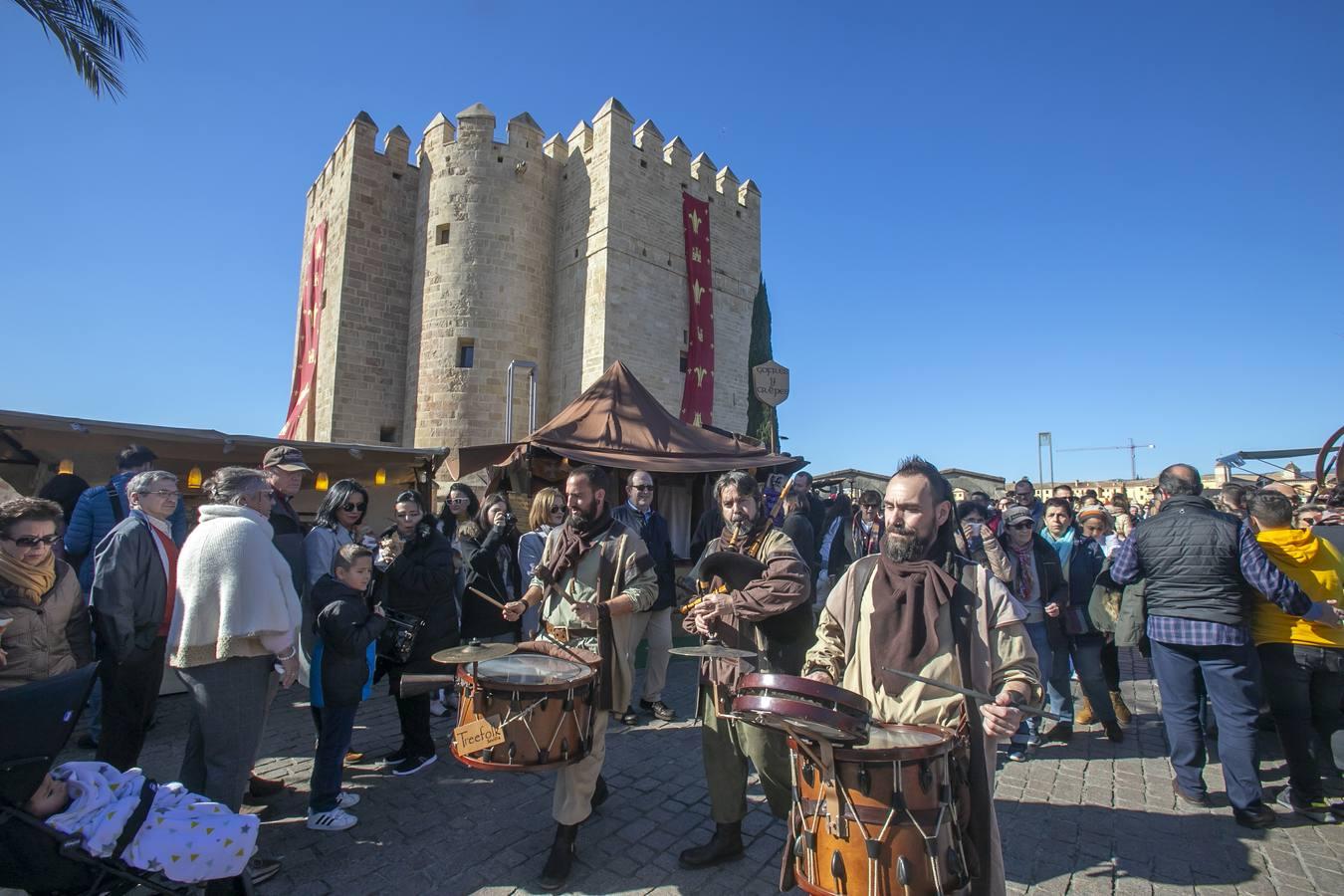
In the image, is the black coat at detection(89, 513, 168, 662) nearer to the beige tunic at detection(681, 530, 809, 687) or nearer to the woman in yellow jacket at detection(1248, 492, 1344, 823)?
the beige tunic at detection(681, 530, 809, 687)

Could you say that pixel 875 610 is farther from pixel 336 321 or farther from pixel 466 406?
pixel 336 321

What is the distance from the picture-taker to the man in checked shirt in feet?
11.5

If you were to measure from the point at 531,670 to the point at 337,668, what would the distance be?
4.10ft

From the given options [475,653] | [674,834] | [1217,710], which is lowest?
[674,834]

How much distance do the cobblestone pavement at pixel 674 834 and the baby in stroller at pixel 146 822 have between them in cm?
69

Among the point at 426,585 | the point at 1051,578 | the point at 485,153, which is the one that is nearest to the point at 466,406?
the point at 485,153

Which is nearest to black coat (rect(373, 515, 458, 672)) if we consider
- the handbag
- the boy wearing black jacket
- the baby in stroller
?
the handbag

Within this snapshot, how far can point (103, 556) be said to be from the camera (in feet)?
10.9

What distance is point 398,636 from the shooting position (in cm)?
389

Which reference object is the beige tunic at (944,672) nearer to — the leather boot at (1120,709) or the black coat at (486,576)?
the black coat at (486,576)

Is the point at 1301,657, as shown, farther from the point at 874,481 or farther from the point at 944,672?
the point at 874,481

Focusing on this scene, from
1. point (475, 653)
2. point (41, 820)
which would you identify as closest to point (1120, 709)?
point (475, 653)

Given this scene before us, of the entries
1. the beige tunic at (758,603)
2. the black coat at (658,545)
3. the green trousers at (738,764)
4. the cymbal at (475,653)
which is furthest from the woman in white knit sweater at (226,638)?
the black coat at (658,545)

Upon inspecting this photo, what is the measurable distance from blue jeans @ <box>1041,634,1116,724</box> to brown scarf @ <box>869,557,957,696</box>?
351 centimetres
